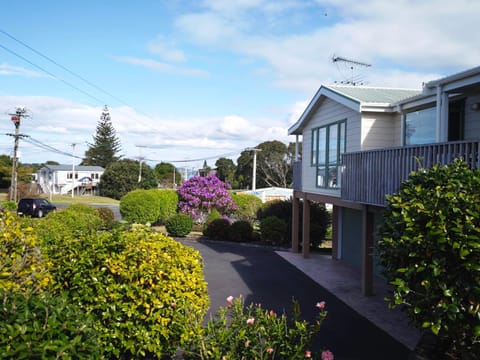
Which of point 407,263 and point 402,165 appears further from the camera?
point 402,165

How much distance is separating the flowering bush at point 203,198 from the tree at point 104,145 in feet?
173

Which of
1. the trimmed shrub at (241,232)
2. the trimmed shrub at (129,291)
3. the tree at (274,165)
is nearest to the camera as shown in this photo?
the trimmed shrub at (129,291)

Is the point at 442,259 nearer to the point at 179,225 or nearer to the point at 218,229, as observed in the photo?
the point at 218,229

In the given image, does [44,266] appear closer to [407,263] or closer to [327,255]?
[407,263]

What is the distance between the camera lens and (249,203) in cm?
2873

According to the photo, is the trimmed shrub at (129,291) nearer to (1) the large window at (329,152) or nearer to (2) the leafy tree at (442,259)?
(2) the leafy tree at (442,259)

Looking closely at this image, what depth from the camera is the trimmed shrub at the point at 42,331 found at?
10.8 ft

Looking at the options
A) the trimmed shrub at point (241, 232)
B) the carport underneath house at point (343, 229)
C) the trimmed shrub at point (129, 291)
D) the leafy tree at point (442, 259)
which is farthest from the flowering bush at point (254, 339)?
the trimmed shrub at point (241, 232)

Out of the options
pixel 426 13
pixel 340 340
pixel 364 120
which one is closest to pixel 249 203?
pixel 364 120

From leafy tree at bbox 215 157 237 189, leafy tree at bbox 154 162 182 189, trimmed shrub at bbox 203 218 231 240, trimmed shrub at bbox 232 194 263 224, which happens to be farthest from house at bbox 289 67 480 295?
leafy tree at bbox 154 162 182 189

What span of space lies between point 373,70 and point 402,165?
524 inches

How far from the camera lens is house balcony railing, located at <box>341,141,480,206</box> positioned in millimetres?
7363

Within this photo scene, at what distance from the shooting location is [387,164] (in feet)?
31.0

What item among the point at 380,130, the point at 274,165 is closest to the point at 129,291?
the point at 380,130
